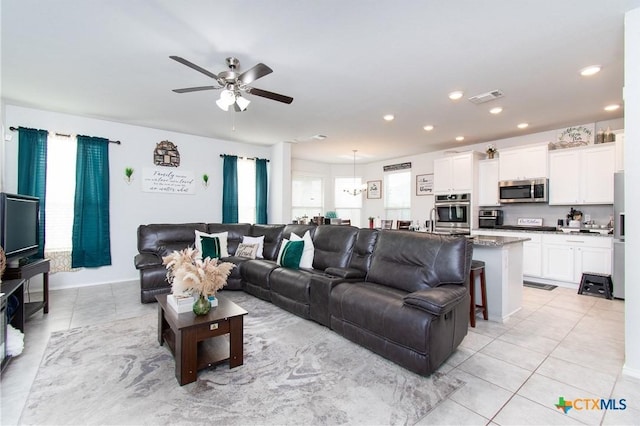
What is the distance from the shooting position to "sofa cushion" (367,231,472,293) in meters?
2.56

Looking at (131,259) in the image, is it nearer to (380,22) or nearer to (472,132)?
(380,22)

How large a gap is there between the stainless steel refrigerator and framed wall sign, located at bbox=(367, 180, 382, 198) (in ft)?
15.7

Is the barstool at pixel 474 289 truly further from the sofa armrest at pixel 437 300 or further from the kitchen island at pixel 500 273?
the sofa armrest at pixel 437 300

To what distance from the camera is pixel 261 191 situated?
6383mm

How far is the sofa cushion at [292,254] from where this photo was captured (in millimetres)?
3900

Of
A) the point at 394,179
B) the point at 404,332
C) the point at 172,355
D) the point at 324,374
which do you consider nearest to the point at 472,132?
the point at 394,179

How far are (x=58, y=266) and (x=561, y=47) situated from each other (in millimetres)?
6688

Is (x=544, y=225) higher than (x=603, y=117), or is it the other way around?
(x=603, y=117)

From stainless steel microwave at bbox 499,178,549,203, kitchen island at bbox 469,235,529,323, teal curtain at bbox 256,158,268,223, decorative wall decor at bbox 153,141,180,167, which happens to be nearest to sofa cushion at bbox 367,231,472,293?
kitchen island at bbox 469,235,529,323

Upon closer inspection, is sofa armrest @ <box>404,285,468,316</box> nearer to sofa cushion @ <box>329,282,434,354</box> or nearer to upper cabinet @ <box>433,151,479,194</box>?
sofa cushion @ <box>329,282,434,354</box>

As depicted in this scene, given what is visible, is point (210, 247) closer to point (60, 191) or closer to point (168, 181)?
point (168, 181)

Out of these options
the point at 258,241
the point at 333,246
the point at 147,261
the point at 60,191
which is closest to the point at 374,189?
the point at 258,241

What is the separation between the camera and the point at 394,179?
789 cm

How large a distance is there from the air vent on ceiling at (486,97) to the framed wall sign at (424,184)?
3.24m
